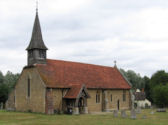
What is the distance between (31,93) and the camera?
4562cm

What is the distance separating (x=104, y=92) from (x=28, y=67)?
52.1 feet

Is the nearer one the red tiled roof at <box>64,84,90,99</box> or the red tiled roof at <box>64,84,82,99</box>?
the red tiled roof at <box>64,84,90,99</box>

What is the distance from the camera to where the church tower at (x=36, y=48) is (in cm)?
4534

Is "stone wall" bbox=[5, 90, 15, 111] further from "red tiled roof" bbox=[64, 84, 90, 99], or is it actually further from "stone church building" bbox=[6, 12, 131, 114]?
"red tiled roof" bbox=[64, 84, 90, 99]

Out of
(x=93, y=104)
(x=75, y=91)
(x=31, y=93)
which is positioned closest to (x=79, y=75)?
(x=93, y=104)

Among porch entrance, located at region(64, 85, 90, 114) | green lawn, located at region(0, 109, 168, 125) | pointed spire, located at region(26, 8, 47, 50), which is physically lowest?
green lawn, located at region(0, 109, 168, 125)

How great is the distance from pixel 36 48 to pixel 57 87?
26.0ft

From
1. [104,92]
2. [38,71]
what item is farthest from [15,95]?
[104,92]

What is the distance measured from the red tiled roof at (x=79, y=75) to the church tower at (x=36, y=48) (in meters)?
1.30

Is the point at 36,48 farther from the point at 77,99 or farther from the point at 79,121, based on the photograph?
the point at 79,121

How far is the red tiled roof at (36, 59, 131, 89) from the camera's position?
44.5 meters

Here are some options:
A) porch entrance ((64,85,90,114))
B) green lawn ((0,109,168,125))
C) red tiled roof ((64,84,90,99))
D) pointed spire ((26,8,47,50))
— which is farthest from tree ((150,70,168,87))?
green lawn ((0,109,168,125))

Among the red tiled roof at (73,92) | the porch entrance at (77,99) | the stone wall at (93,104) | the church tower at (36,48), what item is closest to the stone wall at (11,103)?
the church tower at (36,48)

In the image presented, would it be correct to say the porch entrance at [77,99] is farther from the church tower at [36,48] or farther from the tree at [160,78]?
the tree at [160,78]
